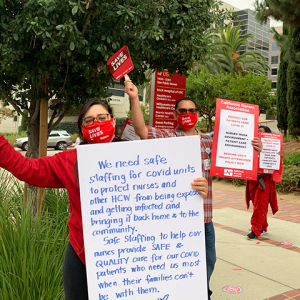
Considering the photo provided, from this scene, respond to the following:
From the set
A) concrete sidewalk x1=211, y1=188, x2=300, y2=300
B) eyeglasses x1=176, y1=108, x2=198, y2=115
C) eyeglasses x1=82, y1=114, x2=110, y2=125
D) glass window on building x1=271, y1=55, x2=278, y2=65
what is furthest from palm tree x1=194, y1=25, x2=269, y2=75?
glass window on building x1=271, y1=55, x2=278, y2=65

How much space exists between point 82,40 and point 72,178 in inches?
72.9

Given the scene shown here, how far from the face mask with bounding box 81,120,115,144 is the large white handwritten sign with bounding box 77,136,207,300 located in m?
0.13

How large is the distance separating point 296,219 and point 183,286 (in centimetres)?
625

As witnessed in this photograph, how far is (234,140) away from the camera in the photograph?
343 cm

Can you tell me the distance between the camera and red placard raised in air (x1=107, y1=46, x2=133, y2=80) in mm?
3131

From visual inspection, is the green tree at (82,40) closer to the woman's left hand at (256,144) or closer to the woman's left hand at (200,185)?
the woman's left hand at (256,144)

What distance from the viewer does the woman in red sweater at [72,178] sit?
210 cm

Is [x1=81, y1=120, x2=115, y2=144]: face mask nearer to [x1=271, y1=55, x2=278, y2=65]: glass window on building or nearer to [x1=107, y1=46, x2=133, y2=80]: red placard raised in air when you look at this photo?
[x1=107, y1=46, x2=133, y2=80]: red placard raised in air

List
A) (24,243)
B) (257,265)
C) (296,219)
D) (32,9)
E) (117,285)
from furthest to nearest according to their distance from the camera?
(296,219) < (257,265) < (32,9) < (24,243) < (117,285)

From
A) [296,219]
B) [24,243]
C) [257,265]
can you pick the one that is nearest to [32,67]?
[24,243]

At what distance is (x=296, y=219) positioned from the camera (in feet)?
25.3

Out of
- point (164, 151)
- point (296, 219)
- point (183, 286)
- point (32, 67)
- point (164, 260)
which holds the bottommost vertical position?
point (296, 219)

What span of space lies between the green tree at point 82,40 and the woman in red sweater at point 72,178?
4.63 ft

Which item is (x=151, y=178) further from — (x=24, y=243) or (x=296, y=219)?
(x=296, y=219)
